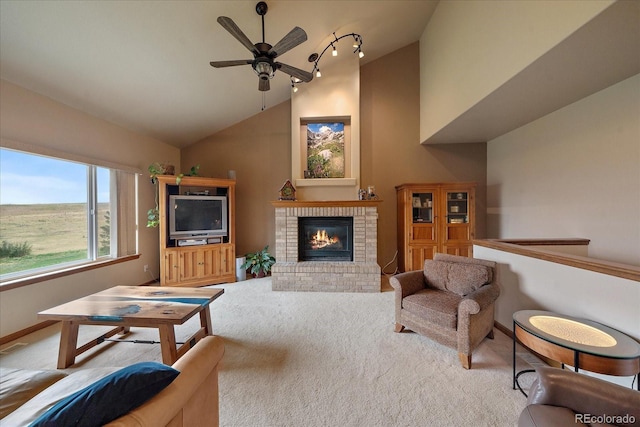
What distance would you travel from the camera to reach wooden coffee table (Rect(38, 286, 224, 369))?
177cm

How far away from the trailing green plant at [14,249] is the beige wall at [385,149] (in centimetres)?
299

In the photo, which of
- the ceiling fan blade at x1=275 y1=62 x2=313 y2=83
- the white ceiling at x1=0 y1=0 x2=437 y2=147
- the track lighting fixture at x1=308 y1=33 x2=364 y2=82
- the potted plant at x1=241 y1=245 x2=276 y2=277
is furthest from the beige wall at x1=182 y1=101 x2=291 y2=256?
the ceiling fan blade at x1=275 y1=62 x2=313 y2=83

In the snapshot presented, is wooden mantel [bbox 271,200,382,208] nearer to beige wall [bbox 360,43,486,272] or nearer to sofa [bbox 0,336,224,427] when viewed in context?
beige wall [bbox 360,43,486,272]

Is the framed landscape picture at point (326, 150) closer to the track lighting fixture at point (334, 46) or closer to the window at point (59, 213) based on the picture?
the track lighting fixture at point (334, 46)

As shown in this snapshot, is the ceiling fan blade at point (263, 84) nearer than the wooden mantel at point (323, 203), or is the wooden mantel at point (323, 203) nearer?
the ceiling fan blade at point (263, 84)

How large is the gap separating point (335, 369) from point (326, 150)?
3.50 metres

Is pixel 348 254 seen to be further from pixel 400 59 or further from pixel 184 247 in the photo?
pixel 400 59

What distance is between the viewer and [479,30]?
8.75 feet

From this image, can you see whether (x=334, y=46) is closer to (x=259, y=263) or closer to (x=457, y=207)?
(x=457, y=207)

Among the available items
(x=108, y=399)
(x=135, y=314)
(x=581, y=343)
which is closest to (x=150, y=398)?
(x=108, y=399)

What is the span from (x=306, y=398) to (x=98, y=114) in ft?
13.6

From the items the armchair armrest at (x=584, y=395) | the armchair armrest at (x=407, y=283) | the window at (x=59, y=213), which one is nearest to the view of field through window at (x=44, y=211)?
the window at (x=59, y=213)

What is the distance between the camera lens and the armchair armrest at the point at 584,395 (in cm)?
95

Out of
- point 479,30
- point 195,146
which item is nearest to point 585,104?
point 479,30
